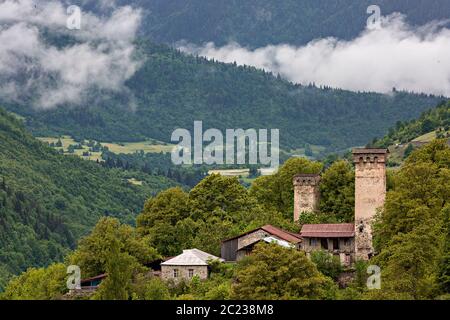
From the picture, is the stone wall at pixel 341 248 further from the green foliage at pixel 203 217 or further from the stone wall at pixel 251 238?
the green foliage at pixel 203 217

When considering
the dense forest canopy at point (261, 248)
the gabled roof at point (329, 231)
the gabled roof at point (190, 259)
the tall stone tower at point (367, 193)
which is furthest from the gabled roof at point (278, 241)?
the tall stone tower at point (367, 193)

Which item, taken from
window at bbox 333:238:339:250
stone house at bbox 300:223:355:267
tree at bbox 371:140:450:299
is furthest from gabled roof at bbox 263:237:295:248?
tree at bbox 371:140:450:299

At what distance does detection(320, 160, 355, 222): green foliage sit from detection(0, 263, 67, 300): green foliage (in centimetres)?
2236

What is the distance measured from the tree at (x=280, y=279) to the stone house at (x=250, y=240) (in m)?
14.3

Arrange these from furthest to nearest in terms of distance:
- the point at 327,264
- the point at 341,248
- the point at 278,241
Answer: the point at 341,248
the point at 278,241
the point at 327,264

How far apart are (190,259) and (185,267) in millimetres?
763

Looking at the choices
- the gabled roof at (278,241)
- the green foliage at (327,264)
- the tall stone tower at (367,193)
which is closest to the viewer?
the green foliage at (327,264)

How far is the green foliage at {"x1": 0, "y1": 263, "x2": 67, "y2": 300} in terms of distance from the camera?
307 ft

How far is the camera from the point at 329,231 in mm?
92625

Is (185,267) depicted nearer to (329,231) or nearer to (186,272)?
(186,272)

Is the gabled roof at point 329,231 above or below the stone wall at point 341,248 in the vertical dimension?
above

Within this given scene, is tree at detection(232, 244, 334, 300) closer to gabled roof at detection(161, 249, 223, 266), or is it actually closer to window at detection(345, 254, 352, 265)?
gabled roof at detection(161, 249, 223, 266)

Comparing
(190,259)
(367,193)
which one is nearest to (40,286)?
(190,259)

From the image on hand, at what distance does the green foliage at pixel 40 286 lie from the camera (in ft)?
307
